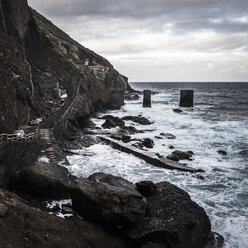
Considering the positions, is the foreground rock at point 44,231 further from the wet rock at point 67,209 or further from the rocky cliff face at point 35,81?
the rocky cliff face at point 35,81

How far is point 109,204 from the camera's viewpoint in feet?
27.6

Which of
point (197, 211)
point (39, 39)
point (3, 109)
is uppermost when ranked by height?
point (39, 39)

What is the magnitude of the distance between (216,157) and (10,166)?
15.5 meters

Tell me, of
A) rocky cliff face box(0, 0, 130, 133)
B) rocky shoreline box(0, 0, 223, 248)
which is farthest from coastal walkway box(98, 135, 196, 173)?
rocky cliff face box(0, 0, 130, 133)

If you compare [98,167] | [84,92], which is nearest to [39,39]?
[84,92]

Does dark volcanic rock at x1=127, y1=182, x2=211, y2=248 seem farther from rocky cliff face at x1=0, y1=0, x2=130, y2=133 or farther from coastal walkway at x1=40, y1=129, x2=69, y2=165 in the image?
rocky cliff face at x1=0, y1=0, x2=130, y2=133

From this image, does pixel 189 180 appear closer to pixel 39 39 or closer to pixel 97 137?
pixel 97 137

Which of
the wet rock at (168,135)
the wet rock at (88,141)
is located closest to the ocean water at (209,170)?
the wet rock at (168,135)

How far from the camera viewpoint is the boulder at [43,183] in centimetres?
1146

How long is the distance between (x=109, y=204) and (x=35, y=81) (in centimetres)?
2608

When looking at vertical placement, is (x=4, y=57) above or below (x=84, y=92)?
above

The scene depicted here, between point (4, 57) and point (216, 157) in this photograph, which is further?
point (4, 57)

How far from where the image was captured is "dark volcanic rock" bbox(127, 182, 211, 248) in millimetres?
8039

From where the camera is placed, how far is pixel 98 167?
1773cm
